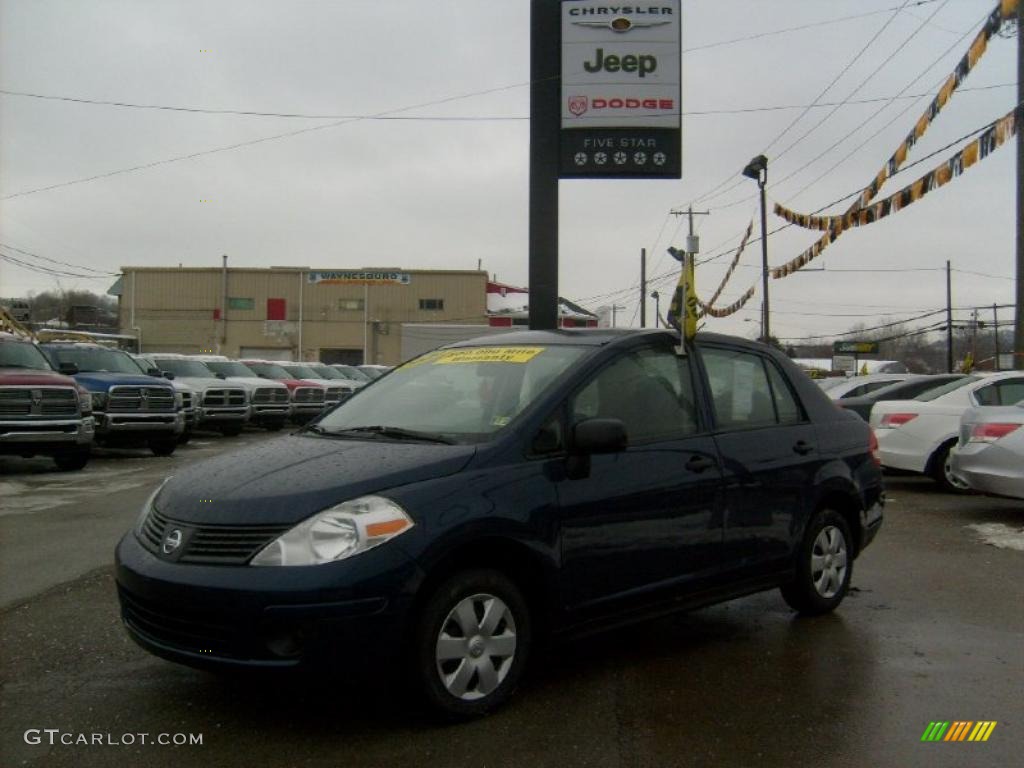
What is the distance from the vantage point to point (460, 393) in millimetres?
4559

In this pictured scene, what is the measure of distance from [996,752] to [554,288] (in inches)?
386

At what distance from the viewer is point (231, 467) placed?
4.05m

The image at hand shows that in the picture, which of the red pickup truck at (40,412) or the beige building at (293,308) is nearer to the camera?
the red pickup truck at (40,412)

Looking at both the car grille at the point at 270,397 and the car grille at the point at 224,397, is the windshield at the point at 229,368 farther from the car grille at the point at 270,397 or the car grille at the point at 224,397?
the car grille at the point at 224,397

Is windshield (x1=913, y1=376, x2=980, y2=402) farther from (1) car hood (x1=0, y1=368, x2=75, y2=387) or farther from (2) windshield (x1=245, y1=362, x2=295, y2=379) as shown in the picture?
(2) windshield (x1=245, y1=362, x2=295, y2=379)

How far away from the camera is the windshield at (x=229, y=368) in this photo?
22.5m

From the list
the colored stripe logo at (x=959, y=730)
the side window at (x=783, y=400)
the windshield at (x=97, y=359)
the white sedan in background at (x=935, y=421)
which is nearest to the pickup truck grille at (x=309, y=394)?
the windshield at (x=97, y=359)

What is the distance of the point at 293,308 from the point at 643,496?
187 ft

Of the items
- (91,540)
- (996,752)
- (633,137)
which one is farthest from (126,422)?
(996,752)

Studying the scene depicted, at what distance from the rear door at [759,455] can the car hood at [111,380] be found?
1218cm

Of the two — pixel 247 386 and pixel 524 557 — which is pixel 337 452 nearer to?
pixel 524 557

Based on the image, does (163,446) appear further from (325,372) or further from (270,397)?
(325,372)

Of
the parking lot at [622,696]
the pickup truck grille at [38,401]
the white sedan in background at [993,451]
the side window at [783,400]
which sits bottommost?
the parking lot at [622,696]

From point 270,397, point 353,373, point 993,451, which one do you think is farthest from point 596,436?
point 353,373
